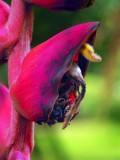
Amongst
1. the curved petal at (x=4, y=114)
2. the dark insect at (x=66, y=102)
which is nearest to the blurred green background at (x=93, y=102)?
the curved petal at (x=4, y=114)

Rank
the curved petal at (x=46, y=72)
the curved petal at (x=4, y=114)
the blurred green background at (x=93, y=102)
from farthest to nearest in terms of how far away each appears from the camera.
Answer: the blurred green background at (x=93, y=102)
the curved petal at (x=4, y=114)
the curved petal at (x=46, y=72)

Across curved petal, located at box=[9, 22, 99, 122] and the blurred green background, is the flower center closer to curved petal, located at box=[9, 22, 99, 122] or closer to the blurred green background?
curved petal, located at box=[9, 22, 99, 122]

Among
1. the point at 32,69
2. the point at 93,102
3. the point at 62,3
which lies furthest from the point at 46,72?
the point at 93,102

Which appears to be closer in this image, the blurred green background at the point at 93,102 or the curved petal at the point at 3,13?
the curved petal at the point at 3,13

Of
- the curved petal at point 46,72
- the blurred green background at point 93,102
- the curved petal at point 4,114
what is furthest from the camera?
the blurred green background at point 93,102

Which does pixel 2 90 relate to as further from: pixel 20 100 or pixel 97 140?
pixel 97 140

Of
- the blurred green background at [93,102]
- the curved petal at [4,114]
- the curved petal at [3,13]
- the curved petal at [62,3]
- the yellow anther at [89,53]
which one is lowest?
the blurred green background at [93,102]

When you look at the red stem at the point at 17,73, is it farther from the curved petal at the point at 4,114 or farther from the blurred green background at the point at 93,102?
the blurred green background at the point at 93,102
